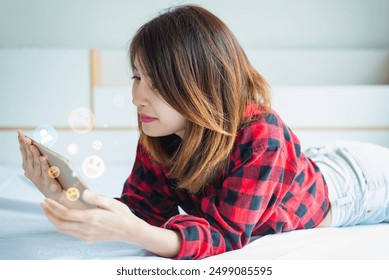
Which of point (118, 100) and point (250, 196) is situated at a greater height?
point (250, 196)

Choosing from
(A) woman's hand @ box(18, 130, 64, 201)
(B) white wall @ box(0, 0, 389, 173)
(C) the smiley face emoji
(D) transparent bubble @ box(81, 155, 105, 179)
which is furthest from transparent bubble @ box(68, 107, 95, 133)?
(C) the smiley face emoji

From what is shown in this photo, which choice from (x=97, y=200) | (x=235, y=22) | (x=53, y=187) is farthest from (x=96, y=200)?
(x=235, y=22)

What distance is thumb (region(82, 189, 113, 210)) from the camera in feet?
1.40

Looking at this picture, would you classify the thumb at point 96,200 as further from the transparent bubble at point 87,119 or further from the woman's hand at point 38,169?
the transparent bubble at point 87,119

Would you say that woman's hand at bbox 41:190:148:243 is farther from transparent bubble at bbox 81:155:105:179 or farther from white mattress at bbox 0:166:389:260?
transparent bubble at bbox 81:155:105:179

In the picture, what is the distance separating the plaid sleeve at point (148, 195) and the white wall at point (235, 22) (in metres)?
0.87

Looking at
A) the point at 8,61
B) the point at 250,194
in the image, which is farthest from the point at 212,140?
the point at 8,61

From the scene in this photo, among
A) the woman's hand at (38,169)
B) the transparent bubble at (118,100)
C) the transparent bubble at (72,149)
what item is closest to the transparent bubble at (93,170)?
the transparent bubble at (72,149)

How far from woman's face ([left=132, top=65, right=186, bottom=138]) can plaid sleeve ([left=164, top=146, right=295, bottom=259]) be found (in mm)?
93

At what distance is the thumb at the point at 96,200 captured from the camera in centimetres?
43

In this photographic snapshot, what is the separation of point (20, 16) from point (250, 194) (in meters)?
1.18

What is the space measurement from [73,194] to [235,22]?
1148 millimetres

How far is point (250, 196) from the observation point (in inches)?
20.8

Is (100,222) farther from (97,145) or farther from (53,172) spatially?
(97,145)
